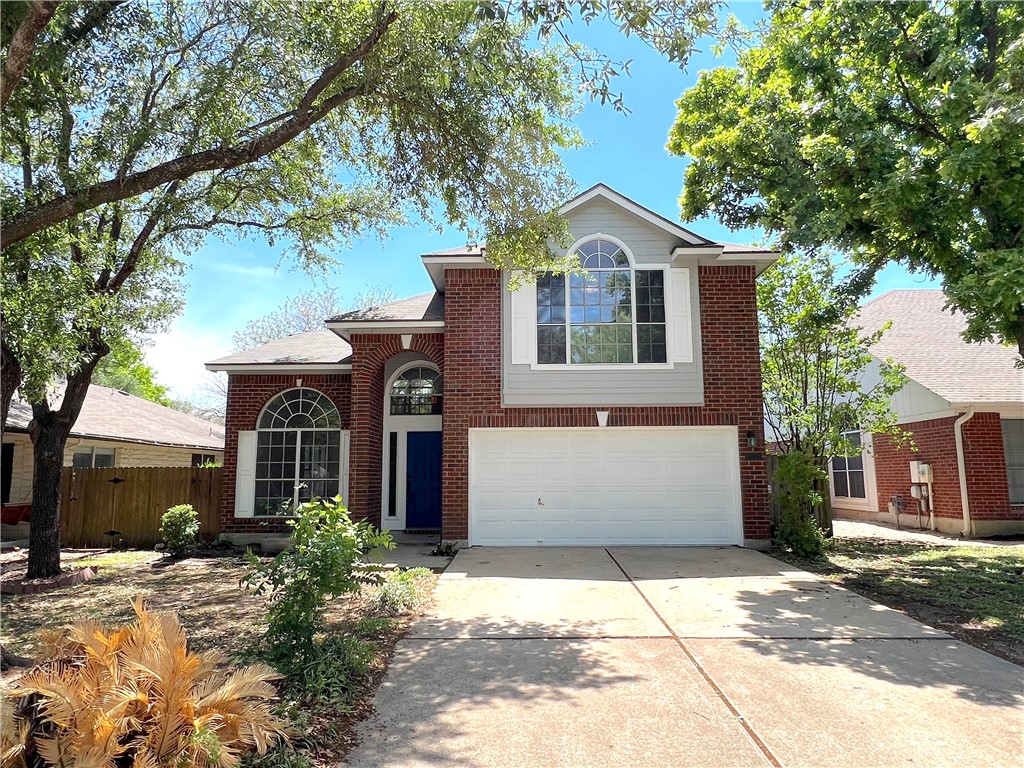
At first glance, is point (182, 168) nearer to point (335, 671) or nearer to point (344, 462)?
point (335, 671)

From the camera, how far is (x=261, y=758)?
3.24 m

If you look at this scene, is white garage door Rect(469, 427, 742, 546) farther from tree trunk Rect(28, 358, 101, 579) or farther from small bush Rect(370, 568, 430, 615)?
tree trunk Rect(28, 358, 101, 579)

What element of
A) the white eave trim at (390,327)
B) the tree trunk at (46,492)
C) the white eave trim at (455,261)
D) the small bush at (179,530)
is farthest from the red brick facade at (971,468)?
the tree trunk at (46,492)

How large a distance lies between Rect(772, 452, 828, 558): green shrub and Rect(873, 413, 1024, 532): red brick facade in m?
4.71

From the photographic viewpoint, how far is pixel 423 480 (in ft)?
43.1

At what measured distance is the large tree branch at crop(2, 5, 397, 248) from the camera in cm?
526

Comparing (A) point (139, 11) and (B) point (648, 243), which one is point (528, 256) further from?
(A) point (139, 11)

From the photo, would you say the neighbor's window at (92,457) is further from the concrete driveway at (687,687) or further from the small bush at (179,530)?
the concrete driveway at (687,687)

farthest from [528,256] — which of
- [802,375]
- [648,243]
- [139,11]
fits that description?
[802,375]

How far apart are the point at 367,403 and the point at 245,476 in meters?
3.24

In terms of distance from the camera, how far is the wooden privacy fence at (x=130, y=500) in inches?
499

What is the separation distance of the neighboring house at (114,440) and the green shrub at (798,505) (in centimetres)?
1548

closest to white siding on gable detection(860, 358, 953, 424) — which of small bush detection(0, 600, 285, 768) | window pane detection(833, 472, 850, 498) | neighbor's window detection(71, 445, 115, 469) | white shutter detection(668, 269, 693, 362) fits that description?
window pane detection(833, 472, 850, 498)

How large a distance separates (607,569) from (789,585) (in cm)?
236
